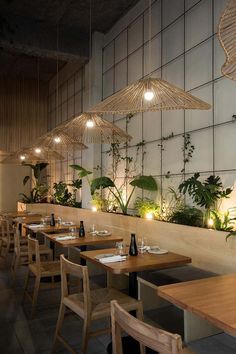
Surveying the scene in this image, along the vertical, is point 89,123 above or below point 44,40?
below

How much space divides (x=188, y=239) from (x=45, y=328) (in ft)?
6.58

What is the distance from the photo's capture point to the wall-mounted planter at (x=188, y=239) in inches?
148

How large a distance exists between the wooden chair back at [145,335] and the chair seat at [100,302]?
92 centimetres

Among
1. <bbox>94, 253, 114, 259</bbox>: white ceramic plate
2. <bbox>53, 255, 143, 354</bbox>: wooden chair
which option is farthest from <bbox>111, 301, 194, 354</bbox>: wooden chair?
<bbox>94, 253, 114, 259</bbox>: white ceramic plate

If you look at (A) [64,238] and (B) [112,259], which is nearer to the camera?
(B) [112,259]

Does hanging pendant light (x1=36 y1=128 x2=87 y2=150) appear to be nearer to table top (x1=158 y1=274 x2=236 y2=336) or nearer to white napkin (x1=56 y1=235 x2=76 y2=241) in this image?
white napkin (x1=56 y1=235 x2=76 y2=241)

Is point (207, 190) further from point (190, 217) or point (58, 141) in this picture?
point (58, 141)

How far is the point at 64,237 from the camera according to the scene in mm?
4797

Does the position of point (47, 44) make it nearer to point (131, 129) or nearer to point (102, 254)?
point (131, 129)

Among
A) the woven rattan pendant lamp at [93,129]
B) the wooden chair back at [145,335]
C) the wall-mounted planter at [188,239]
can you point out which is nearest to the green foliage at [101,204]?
the wall-mounted planter at [188,239]

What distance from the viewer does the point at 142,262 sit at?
10.8ft

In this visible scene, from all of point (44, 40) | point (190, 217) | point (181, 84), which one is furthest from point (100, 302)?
point (44, 40)

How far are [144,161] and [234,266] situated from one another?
10.1ft

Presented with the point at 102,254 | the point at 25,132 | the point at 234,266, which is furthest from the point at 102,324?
the point at 25,132
